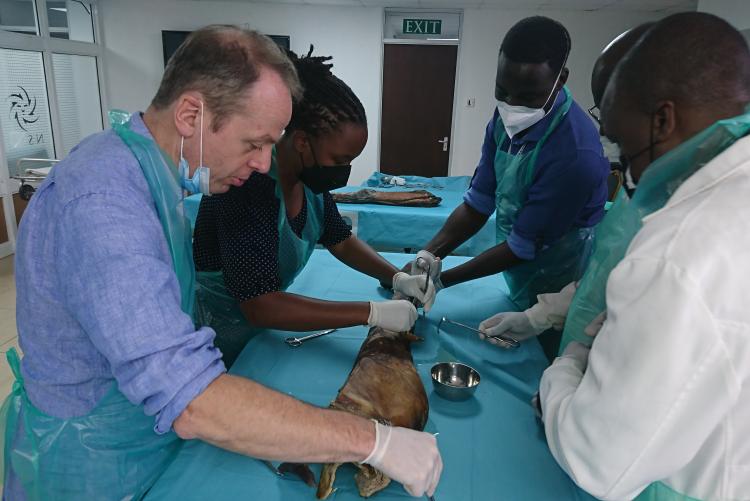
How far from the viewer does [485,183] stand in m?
2.51

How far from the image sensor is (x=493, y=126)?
2381mm

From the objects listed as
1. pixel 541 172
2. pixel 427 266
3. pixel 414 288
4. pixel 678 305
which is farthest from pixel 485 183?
pixel 678 305

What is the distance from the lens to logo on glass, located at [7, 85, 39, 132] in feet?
17.7

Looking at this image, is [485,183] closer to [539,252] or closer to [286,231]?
[539,252]

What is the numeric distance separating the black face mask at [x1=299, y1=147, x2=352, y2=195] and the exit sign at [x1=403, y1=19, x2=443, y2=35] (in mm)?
6049

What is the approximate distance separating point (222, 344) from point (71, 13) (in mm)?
7171

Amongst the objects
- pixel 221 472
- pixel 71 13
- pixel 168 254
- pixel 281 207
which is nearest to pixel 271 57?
pixel 168 254

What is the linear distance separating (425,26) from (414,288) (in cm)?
610

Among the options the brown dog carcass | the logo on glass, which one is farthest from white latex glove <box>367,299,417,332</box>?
the logo on glass

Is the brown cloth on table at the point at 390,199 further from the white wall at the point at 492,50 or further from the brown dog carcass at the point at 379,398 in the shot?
the white wall at the point at 492,50

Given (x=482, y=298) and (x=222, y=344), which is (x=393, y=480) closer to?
(x=222, y=344)

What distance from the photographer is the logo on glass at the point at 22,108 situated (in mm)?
5383

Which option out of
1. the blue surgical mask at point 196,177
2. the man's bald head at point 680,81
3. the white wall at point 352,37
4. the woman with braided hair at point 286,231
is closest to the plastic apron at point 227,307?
the woman with braided hair at point 286,231

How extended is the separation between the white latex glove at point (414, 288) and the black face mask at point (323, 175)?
50 cm
